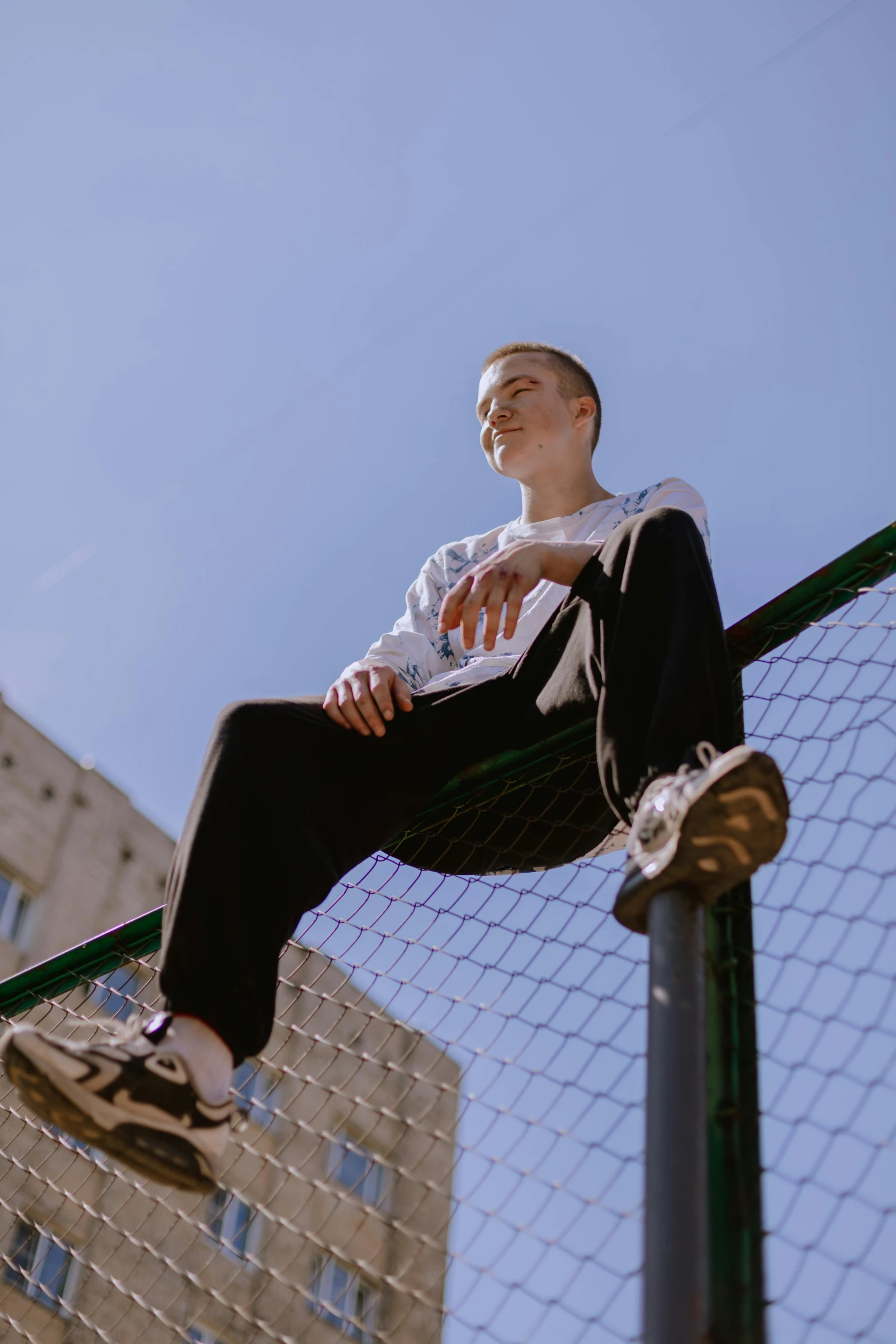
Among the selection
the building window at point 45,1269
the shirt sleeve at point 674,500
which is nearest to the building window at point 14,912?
the building window at point 45,1269

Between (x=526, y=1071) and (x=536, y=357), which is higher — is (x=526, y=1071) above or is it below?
below

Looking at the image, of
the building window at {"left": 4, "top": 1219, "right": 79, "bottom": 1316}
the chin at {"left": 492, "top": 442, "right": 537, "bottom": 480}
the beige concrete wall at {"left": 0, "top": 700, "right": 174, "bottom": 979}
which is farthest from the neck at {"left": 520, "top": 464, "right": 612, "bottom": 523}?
the beige concrete wall at {"left": 0, "top": 700, "right": 174, "bottom": 979}

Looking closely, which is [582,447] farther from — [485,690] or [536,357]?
[485,690]

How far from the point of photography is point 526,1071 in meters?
2.66

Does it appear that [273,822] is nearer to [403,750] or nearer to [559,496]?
[403,750]

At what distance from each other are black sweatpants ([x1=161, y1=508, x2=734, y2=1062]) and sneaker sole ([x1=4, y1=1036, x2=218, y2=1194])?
189mm

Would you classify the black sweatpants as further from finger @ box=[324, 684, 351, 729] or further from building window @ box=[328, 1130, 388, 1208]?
building window @ box=[328, 1130, 388, 1208]

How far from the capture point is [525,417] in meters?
3.96

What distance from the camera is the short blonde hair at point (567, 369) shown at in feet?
13.6

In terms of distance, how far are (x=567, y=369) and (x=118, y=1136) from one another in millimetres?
2720

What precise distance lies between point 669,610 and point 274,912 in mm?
857

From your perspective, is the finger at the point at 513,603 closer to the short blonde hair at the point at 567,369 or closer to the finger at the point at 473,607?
the finger at the point at 473,607

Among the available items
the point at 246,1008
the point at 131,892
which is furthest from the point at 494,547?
the point at 131,892

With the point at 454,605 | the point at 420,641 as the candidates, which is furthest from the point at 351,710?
the point at 420,641
